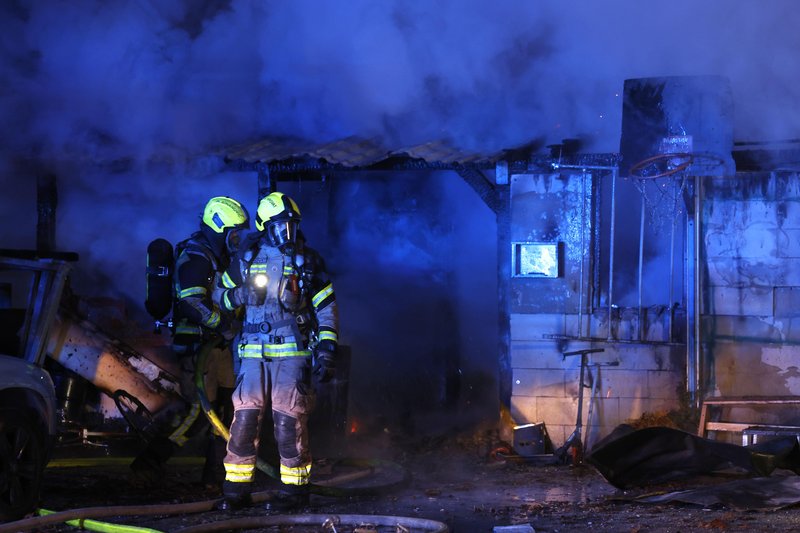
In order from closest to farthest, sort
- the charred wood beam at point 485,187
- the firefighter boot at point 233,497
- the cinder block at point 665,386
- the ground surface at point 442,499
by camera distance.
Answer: the ground surface at point 442,499
the firefighter boot at point 233,497
the cinder block at point 665,386
the charred wood beam at point 485,187

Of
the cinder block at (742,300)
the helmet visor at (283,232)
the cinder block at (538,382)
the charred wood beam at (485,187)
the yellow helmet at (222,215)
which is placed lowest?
the cinder block at (538,382)

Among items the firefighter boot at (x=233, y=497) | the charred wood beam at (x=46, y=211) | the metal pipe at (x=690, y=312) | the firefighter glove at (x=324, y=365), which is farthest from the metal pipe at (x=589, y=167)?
the charred wood beam at (x=46, y=211)

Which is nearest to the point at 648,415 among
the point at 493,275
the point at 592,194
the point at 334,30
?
the point at 592,194

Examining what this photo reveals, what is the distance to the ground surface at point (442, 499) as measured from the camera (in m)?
6.11

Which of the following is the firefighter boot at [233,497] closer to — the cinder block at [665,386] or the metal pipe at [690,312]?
the cinder block at [665,386]

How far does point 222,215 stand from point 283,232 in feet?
2.37

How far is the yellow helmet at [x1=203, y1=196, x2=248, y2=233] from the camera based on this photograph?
24.4 feet

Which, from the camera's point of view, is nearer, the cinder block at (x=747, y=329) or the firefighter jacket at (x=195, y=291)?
the firefighter jacket at (x=195, y=291)

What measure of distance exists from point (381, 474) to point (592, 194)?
3.53 m

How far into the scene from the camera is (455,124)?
1048 centimetres

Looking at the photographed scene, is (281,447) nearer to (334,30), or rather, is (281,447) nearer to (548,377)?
(548,377)

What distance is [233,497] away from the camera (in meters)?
6.64

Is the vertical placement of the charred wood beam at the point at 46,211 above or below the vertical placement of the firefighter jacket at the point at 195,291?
above

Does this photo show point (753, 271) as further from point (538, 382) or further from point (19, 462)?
point (19, 462)
